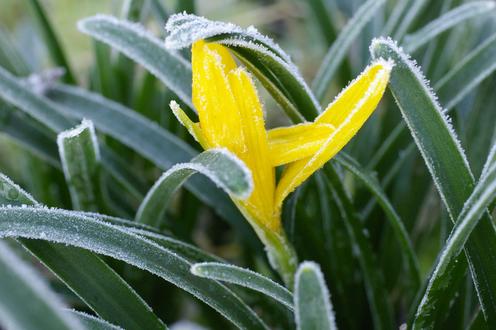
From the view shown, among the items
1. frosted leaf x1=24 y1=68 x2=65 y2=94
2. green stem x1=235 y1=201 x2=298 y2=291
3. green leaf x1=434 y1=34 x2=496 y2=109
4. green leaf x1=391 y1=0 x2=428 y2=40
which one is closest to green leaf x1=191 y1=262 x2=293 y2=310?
green stem x1=235 y1=201 x2=298 y2=291

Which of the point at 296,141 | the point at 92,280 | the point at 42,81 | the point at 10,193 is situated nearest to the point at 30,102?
the point at 42,81

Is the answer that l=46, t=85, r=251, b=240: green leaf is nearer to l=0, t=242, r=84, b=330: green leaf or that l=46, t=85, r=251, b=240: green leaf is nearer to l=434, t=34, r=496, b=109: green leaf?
l=434, t=34, r=496, b=109: green leaf

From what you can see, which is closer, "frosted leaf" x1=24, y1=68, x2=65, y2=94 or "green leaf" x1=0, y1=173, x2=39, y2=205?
"green leaf" x1=0, y1=173, x2=39, y2=205

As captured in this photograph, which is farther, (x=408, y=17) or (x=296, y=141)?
(x=408, y=17)

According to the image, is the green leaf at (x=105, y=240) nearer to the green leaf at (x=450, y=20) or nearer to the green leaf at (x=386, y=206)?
the green leaf at (x=386, y=206)

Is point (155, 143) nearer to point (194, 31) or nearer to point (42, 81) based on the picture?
point (42, 81)

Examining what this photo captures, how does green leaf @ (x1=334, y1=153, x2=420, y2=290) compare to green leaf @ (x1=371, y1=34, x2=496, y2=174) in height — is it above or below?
below
